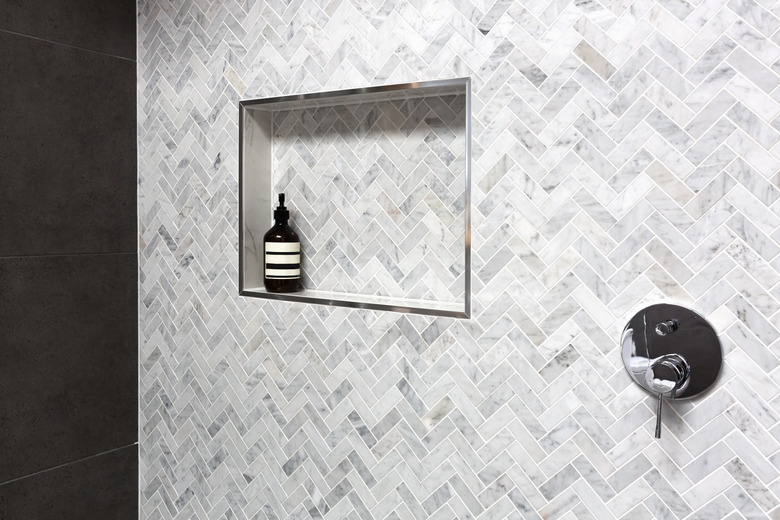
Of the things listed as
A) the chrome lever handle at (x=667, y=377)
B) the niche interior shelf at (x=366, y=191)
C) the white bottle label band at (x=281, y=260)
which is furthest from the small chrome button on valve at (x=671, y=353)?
the white bottle label band at (x=281, y=260)

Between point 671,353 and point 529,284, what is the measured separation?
0.26 m

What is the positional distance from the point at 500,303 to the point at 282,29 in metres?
0.84

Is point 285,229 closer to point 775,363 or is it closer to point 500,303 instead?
point 500,303
